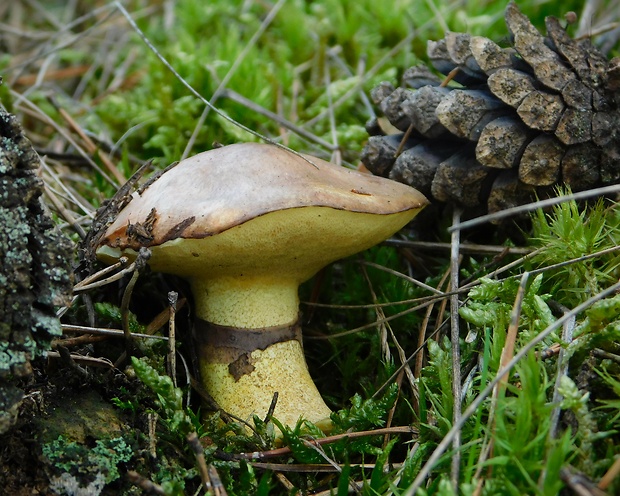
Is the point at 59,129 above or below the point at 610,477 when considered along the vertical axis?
above

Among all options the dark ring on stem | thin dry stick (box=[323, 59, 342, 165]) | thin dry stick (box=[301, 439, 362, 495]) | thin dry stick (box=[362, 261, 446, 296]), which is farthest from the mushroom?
thin dry stick (box=[323, 59, 342, 165])

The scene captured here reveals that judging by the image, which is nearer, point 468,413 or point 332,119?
point 468,413

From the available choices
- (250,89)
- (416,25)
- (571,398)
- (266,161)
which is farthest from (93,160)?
(571,398)

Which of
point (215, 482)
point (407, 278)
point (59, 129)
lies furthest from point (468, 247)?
point (59, 129)

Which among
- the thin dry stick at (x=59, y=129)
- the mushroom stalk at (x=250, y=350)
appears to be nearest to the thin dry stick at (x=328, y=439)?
the mushroom stalk at (x=250, y=350)

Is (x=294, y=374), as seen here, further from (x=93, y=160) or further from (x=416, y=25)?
(x=416, y=25)

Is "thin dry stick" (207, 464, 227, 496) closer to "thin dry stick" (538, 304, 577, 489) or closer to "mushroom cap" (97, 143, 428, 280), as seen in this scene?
"mushroom cap" (97, 143, 428, 280)

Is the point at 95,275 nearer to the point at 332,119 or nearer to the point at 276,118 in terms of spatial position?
the point at 276,118
